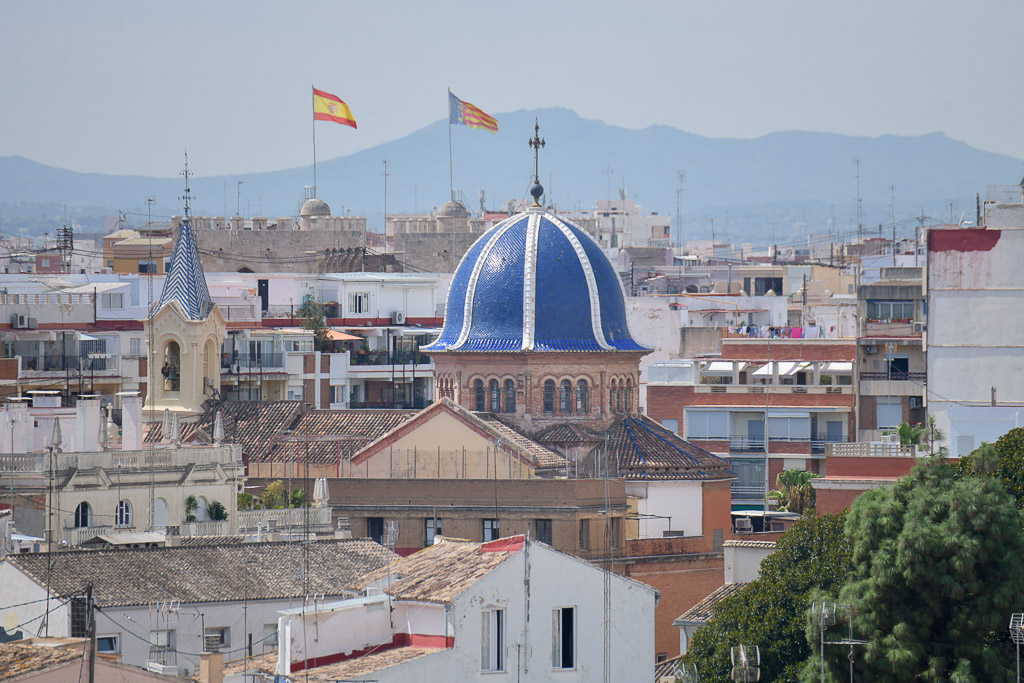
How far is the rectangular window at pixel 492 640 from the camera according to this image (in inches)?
1378

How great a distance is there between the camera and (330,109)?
102 m

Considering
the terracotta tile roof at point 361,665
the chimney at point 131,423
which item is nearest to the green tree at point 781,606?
the terracotta tile roof at point 361,665

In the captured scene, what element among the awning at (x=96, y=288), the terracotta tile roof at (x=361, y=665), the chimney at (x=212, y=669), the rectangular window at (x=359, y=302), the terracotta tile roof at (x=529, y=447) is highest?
the awning at (x=96, y=288)

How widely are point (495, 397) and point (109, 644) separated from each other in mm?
20754

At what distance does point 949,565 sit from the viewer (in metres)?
37.6

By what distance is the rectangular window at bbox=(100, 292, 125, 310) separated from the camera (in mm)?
82812

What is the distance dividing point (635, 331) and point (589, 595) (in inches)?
2282

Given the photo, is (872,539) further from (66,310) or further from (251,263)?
(251,263)

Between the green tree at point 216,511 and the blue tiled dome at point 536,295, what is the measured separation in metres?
8.69

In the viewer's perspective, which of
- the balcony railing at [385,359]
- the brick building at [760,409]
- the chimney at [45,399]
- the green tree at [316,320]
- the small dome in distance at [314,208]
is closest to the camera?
the chimney at [45,399]

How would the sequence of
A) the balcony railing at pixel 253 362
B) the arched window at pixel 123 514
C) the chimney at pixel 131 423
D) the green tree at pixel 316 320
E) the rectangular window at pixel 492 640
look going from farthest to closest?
1. the green tree at pixel 316 320
2. the balcony railing at pixel 253 362
3. the chimney at pixel 131 423
4. the arched window at pixel 123 514
5. the rectangular window at pixel 492 640

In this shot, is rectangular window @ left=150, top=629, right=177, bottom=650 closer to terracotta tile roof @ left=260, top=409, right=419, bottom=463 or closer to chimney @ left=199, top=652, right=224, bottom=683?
chimney @ left=199, top=652, right=224, bottom=683

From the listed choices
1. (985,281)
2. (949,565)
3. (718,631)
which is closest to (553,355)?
(985,281)

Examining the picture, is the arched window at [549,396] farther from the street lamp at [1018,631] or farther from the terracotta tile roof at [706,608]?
the street lamp at [1018,631]
